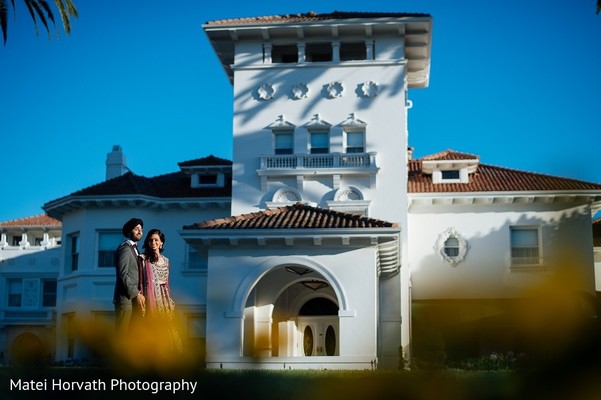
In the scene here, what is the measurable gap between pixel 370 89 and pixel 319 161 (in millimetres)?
3151

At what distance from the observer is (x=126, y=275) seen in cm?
989

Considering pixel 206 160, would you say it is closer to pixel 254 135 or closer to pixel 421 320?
pixel 254 135

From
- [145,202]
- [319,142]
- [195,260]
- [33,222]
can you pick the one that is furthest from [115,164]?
[319,142]

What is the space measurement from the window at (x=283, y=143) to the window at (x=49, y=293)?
17.6 metres

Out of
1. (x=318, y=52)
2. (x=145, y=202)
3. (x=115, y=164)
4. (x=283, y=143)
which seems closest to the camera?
(x=283, y=143)

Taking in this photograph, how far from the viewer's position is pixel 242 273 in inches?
851

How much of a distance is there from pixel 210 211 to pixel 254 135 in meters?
4.60

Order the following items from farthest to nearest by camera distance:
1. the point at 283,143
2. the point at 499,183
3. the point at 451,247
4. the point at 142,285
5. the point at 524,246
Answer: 1. the point at 499,183
2. the point at 451,247
3. the point at 524,246
4. the point at 283,143
5. the point at 142,285

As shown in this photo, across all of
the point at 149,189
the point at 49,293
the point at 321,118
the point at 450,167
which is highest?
the point at 321,118

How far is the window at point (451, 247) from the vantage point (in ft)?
103

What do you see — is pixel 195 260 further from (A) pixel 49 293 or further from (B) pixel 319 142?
(A) pixel 49 293

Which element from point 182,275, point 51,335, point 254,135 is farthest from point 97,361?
point 51,335

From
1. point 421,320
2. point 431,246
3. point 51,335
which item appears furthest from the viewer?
point 51,335

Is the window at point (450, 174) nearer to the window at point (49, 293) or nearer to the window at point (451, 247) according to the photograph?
the window at point (451, 247)
